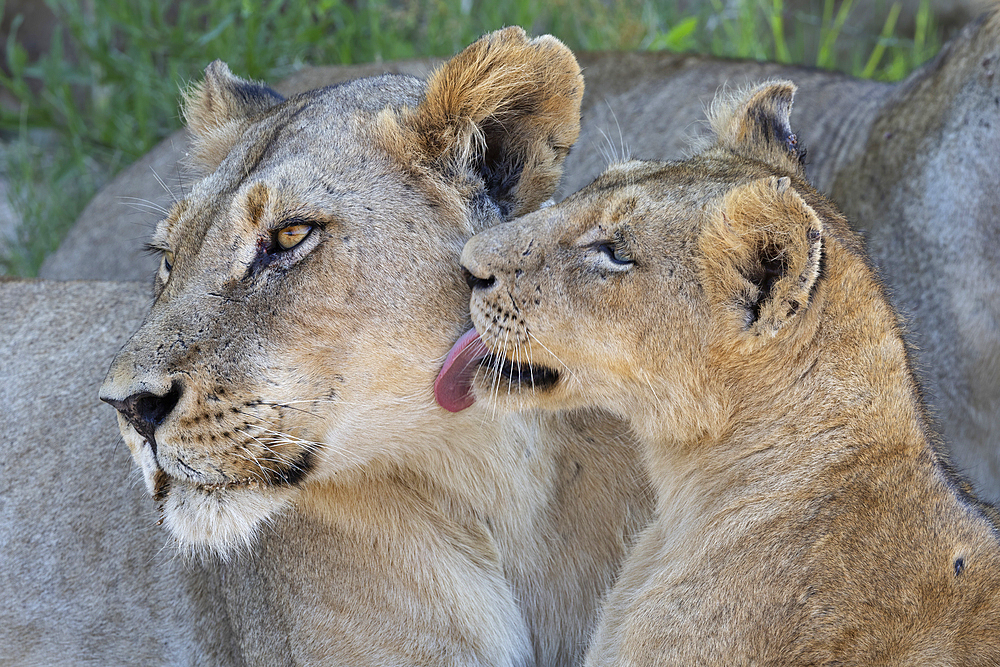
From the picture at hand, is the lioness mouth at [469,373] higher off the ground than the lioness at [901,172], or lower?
higher

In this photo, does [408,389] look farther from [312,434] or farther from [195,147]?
[195,147]

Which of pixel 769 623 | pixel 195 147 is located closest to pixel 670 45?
A: pixel 195 147

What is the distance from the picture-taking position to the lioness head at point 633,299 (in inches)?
80.0

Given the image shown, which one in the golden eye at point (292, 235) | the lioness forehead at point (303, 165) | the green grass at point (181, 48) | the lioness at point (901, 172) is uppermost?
the lioness forehead at point (303, 165)

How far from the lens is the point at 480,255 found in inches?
85.4

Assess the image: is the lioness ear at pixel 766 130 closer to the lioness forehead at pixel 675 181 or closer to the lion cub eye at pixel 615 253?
the lioness forehead at pixel 675 181

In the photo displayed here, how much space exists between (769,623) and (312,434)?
0.88m

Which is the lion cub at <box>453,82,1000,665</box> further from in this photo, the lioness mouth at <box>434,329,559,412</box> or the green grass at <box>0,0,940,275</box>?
the green grass at <box>0,0,940,275</box>

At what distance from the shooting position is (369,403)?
2.22 meters

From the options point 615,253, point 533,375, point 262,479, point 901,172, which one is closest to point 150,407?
point 262,479

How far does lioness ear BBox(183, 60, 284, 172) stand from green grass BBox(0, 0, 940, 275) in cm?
218

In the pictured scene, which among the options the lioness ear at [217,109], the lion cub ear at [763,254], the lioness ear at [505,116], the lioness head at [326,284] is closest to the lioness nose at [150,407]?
the lioness head at [326,284]

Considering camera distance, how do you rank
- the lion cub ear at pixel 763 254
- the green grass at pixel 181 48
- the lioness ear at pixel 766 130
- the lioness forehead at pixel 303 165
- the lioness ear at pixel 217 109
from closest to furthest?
the lion cub ear at pixel 763 254, the lioness forehead at pixel 303 165, the lioness ear at pixel 766 130, the lioness ear at pixel 217 109, the green grass at pixel 181 48

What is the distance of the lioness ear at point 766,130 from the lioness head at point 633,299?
295 millimetres
